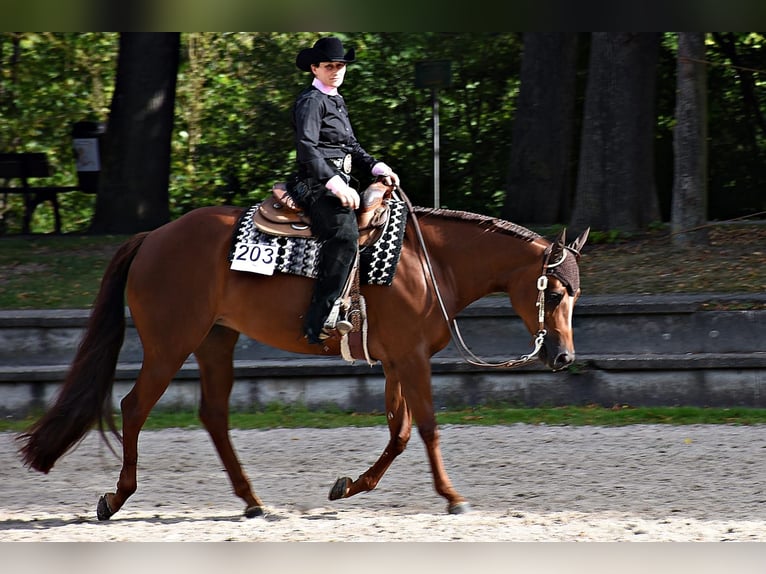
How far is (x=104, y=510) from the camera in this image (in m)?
5.73

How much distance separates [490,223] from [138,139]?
26.7ft

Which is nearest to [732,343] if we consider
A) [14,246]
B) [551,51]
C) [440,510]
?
[440,510]

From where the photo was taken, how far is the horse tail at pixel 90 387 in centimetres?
588

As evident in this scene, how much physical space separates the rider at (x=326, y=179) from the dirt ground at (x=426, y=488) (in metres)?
1.07

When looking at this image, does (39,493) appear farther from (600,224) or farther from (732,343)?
(600,224)

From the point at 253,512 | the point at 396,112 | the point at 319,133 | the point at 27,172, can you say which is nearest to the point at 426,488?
the point at 253,512


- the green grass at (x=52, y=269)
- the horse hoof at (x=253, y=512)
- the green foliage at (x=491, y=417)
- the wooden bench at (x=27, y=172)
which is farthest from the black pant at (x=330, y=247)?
the wooden bench at (x=27, y=172)

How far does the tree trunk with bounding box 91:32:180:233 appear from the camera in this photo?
1321 cm

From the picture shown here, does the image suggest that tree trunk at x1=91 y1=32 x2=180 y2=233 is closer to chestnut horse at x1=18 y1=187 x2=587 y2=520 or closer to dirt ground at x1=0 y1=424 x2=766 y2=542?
dirt ground at x1=0 y1=424 x2=766 y2=542

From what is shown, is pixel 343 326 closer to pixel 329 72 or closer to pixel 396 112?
pixel 329 72

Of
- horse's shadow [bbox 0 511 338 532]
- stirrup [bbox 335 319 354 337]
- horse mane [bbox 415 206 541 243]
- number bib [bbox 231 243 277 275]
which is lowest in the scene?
horse's shadow [bbox 0 511 338 532]

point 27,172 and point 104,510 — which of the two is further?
point 27,172

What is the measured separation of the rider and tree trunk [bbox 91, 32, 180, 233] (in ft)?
25.4

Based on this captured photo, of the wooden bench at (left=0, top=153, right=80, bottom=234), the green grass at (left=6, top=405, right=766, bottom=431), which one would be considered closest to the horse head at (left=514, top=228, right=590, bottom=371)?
the green grass at (left=6, top=405, right=766, bottom=431)
